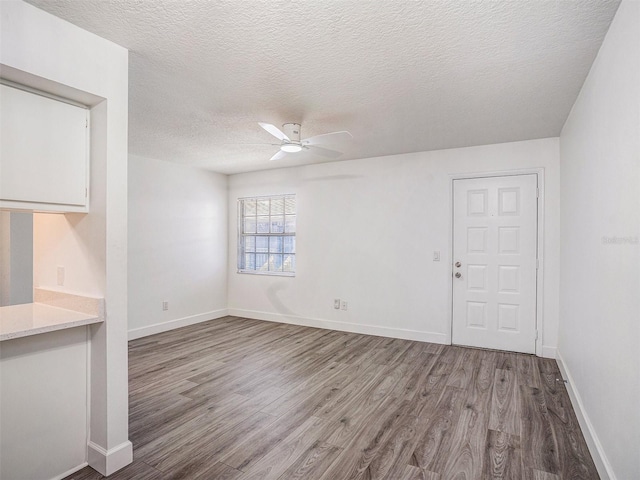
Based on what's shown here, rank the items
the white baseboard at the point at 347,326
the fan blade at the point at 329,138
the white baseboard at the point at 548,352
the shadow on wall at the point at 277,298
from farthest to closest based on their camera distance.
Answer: the shadow on wall at the point at 277,298
the white baseboard at the point at 347,326
the white baseboard at the point at 548,352
the fan blade at the point at 329,138

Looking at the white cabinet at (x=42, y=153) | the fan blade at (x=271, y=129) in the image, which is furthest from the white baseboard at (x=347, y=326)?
the white cabinet at (x=42, y=153)

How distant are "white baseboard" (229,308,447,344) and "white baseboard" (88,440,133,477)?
3.36 metres

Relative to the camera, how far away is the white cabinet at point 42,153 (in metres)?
1.75

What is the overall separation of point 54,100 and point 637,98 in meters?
2.88

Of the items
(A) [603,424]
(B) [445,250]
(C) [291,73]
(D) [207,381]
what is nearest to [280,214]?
(B) [445,250]

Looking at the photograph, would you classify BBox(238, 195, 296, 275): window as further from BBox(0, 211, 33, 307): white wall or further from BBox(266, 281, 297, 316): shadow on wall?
BBox(0, 211, 33, 307): white wall

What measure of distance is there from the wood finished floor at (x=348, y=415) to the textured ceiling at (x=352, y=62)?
2494 millimetres

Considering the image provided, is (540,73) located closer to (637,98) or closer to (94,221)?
(637,98)

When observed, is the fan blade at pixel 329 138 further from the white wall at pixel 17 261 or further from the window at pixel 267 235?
the window at pixel 267 235

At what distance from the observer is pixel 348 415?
2.66 meters

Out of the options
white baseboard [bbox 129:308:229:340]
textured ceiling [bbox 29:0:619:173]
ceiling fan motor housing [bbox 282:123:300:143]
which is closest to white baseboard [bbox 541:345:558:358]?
textured ceiling [bbox 29:0:619:173]

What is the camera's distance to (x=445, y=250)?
174 inches

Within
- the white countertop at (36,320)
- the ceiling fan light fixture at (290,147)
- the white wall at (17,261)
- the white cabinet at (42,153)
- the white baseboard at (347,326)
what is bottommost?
the white baseboard at (347,326)

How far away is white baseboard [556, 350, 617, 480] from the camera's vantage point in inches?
72.6
